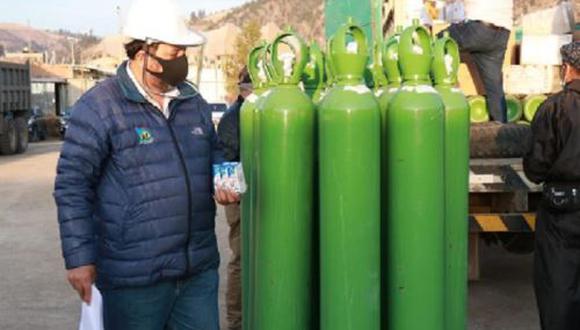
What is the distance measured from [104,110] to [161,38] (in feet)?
1.10

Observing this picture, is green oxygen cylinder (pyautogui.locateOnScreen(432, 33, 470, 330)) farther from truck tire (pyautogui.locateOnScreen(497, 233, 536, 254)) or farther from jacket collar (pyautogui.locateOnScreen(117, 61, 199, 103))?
truck tire (pyautogui.locateOnScreen(497, 233, 536, 254))

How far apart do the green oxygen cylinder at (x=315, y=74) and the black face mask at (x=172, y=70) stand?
1.53 feet

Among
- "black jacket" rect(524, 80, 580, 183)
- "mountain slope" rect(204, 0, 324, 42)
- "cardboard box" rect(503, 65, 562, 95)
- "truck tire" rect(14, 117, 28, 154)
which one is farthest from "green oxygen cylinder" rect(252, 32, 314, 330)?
"mountain slope" rect(204, 0, 324, 42)

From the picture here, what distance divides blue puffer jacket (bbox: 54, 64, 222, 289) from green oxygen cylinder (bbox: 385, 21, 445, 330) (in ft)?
2.84

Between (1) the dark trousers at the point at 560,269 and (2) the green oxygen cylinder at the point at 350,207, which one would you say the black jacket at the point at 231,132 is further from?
(2) the green oxygen cylinder at the point at 350,207

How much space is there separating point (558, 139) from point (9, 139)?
19.9 metres

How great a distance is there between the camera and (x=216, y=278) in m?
3.25

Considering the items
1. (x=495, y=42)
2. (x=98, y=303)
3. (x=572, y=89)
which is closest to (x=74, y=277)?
(x=98, y=303)

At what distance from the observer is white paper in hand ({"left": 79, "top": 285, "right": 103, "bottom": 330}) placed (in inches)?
113

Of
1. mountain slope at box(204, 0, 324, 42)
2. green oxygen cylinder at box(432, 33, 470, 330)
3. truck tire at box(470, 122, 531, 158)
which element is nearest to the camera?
green oxygen cylinder at box(432, 33, 470, 330)

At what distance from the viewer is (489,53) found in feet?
17.6

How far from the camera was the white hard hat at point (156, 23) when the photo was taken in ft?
9.61

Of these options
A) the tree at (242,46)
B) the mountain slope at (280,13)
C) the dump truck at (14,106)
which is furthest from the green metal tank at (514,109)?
the mountain slope at (280,13)

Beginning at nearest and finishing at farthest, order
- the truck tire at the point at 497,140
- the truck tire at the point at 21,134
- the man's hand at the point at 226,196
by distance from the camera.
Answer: the man's hand at the point at 226,196
the truck tire at the point at 497,140
the truck tire at the point at 21,134
